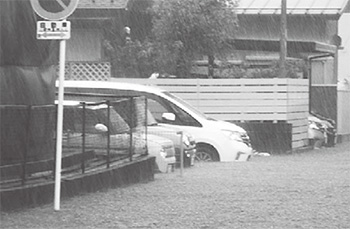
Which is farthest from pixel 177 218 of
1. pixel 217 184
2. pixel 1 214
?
pixel 217 184

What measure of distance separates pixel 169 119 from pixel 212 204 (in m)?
8.32

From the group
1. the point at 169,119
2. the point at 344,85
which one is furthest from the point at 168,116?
the point at 344,85

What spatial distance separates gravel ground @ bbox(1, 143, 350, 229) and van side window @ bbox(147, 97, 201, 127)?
3.30 m

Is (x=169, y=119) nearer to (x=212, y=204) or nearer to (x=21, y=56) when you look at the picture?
(x=21, y=56)

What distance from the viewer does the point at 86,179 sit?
13.1 meters

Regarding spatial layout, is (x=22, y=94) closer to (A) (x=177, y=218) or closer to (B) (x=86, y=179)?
(B) (x=86, y=179)

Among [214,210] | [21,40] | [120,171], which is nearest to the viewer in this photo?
[214,210]

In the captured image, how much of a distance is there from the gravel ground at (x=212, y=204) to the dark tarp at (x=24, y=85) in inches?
35.7

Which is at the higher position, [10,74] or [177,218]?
[10,74]

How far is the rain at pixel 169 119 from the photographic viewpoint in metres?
11.6

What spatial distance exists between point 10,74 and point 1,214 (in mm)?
2442

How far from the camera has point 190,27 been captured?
28.6 m

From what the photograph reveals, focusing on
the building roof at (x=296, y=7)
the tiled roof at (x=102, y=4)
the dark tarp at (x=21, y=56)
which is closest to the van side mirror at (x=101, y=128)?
the dark tarp at (x=21, y=56)

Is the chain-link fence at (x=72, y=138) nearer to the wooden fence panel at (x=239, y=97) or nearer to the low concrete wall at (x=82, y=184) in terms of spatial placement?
the low concrete wall at (x=82, y=184)
